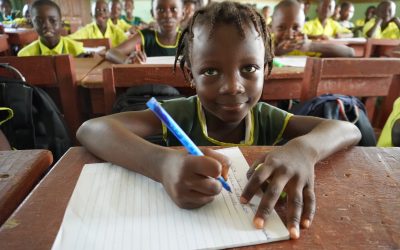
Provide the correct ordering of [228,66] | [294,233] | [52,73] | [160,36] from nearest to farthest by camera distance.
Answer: [294,233], [228,66], [52,73], [160,36]

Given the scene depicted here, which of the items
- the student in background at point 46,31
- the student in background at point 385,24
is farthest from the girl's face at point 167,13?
the student in background at point 385,24

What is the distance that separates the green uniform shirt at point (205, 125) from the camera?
2.99 feet

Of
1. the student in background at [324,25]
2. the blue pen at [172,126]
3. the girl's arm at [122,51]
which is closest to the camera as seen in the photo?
the blue pen at [172,126]

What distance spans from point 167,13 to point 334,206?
2140 millimetres

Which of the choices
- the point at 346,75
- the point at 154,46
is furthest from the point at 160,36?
the point at 346,75

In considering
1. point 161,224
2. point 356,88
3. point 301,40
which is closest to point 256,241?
point 161,224

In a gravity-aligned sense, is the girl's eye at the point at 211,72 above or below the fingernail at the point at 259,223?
above

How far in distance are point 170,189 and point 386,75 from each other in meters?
1.13

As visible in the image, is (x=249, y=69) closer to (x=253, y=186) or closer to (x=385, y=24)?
(x=253, y=186)

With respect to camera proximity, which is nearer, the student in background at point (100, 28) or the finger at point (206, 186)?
the finger at point (206, 186)

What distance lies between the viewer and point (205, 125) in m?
0.93

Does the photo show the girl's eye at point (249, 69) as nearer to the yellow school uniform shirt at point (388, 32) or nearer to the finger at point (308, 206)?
Result: the finger at point (308, 206)

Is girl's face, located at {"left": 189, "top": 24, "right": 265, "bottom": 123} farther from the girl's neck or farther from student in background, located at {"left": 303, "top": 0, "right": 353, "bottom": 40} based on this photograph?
student in background, located at {"left": 303, "top": 0, "right": 353, "bottom": 40}

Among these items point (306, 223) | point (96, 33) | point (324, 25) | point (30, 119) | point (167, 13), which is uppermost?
point (167, 13)
